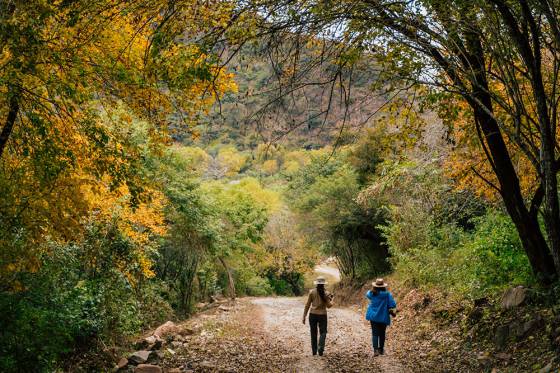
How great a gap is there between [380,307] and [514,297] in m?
2.54

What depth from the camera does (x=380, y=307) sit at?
10109 millimetres

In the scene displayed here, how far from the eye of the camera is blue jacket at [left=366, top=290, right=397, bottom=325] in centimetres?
1003

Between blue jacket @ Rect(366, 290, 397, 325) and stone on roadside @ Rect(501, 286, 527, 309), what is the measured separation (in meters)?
2.03

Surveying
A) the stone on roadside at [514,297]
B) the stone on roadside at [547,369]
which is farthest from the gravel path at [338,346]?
the stone on roadside at [547,369]

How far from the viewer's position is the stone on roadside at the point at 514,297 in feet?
27.6

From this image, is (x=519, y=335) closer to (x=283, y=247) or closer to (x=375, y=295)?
(x=375, y=295)

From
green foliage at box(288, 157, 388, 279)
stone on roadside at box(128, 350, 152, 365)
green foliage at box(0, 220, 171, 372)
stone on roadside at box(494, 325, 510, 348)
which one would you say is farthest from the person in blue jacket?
green foliage at box(288, 157, 388, 279)

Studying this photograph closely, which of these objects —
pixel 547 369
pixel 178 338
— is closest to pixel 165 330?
pixel 178 338

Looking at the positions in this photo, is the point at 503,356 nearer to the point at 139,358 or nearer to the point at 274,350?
the point at 274,350

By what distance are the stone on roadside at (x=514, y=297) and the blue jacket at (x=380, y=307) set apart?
203 cm

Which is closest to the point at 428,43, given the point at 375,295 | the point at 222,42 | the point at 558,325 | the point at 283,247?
the point at 222,42

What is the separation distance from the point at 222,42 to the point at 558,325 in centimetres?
588

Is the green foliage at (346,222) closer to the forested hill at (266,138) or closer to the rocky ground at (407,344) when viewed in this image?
the forested hill at (266,138)

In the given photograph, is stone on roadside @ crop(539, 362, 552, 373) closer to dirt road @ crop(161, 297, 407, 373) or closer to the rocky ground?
the rocky ground
